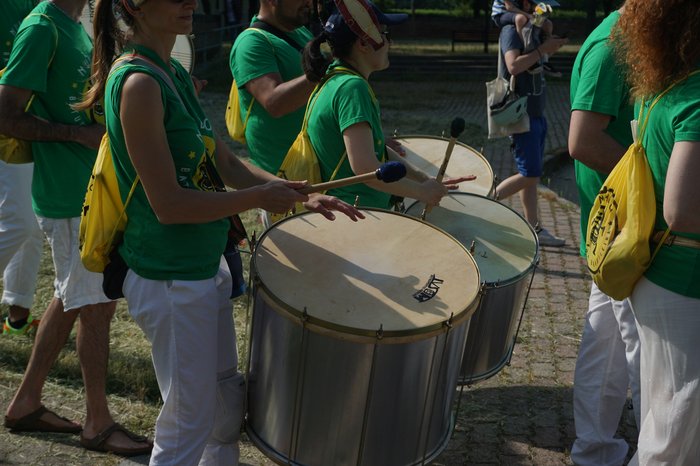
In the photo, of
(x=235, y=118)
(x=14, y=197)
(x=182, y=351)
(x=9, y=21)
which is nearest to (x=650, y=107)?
(x=182, y=351)

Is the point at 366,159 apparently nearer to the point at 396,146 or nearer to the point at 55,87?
the point at 396,146

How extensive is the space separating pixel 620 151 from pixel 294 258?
4.06 feet

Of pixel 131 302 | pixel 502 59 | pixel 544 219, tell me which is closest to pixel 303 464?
pixel 131 302

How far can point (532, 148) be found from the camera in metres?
6.53

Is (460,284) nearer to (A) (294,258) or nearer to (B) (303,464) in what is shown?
(A) (294,258)

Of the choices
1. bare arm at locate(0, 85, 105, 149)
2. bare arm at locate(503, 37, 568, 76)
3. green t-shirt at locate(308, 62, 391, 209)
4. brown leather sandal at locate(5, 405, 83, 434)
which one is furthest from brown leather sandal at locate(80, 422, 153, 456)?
bare arm at locate(503, 37, 568, 76)

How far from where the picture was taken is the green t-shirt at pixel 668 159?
2.37 m

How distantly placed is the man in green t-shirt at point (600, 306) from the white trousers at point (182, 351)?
1400 millimetres

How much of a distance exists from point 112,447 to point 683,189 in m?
2.39

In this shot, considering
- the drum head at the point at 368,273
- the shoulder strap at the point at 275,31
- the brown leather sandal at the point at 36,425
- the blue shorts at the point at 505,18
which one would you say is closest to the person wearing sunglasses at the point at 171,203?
the drum head at the point at 368,273

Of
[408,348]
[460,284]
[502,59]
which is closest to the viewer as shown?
[408,348]

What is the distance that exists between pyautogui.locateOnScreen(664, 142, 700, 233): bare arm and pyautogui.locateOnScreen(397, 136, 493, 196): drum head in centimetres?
182

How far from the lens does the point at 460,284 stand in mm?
2707

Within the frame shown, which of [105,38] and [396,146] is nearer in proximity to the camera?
[105,38]
